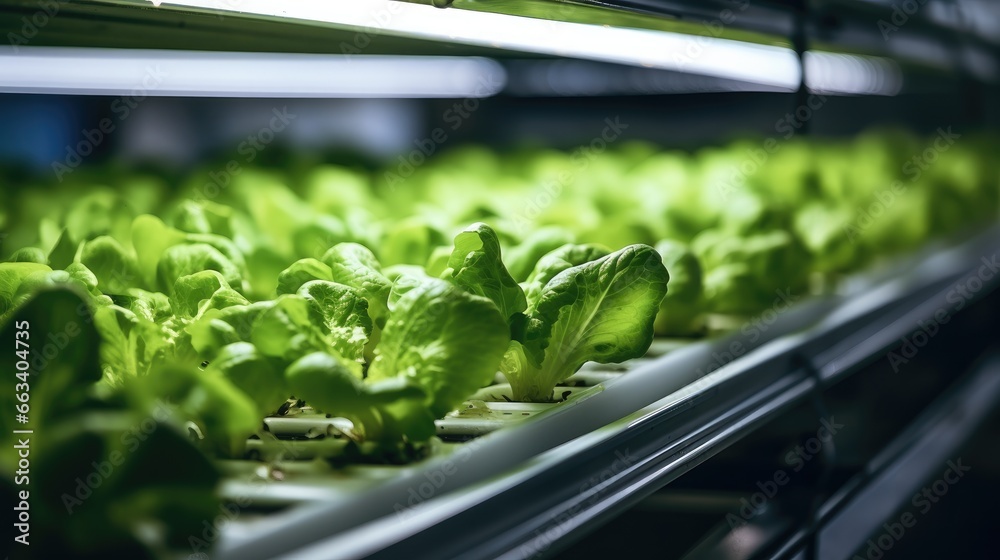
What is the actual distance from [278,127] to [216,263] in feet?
6.03

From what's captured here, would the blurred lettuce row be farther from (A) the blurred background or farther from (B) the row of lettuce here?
(A) the blurred background

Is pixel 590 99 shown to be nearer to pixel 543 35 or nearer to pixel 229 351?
pixel 543 35

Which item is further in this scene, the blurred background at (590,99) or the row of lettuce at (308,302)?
the blurred background at (590,99)

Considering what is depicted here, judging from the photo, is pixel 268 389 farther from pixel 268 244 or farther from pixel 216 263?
pixel 268 244

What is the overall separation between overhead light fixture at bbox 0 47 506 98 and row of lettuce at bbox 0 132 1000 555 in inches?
7.8

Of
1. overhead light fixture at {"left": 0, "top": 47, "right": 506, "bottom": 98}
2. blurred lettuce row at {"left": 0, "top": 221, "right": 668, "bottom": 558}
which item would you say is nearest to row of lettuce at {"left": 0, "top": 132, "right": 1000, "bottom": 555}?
blurred lettuce row at {"left": 0, "top": 221, "right": 668, "bottom": 558}

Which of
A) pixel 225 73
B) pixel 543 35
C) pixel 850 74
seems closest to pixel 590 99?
pixel 850 74

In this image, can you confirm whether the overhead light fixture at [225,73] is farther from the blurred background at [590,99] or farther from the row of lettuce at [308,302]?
the row of lettuce at [308,302]

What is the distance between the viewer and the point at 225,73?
2.05 metres

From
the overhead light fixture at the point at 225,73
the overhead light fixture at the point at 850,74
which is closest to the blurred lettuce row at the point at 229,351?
the overhead light fixture at the point at 225,73

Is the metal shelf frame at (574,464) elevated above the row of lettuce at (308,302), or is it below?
below

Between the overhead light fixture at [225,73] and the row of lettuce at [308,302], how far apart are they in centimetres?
20

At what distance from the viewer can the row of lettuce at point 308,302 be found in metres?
0.56

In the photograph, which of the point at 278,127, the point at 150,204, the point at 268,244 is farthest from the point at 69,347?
the point at 278,127
